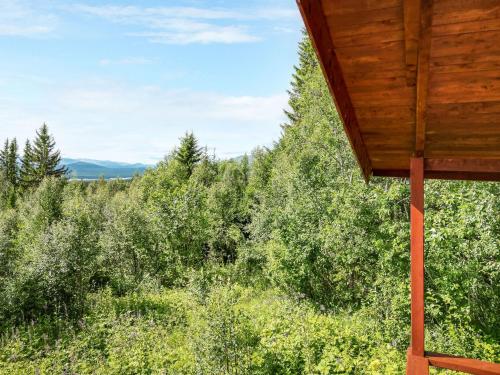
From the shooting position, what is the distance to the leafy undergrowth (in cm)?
608

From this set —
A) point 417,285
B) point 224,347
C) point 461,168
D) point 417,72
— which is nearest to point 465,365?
point 417,285

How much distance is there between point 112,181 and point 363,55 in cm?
4413

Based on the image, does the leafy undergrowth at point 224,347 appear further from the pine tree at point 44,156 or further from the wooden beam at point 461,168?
the pine tree at point 44,156

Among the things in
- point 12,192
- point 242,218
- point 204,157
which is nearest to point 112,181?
point 12,192

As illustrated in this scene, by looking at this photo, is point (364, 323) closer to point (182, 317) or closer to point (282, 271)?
point (282, 271)

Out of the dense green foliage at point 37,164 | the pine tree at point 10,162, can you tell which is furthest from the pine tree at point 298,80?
the pine tree at point 10,162

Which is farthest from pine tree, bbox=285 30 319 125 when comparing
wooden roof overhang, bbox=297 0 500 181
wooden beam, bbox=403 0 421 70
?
wooden beam, bbox=403 0 421 70

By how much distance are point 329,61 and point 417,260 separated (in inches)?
83.3

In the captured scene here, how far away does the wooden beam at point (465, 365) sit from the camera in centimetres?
292

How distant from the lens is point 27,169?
35.8m

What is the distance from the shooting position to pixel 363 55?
191cm

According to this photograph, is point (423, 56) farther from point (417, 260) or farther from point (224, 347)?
point (224, 347)

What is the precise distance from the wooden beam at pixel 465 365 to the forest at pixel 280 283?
118 inches

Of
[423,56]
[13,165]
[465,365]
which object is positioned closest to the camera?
[423,56]
